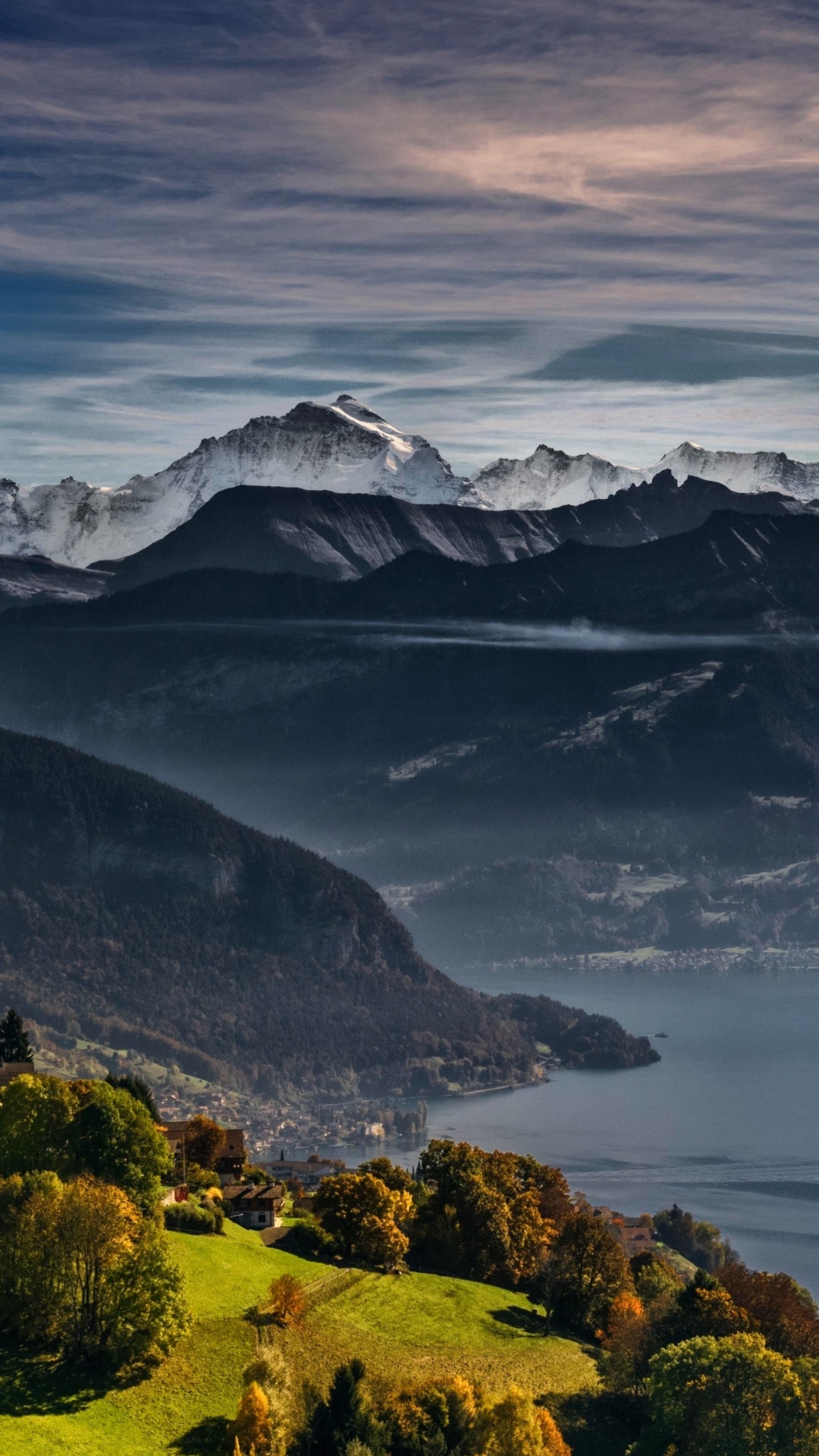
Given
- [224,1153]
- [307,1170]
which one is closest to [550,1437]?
[224,1153]

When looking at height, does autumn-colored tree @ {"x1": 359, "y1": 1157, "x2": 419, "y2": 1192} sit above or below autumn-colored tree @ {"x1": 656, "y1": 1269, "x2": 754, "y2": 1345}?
above

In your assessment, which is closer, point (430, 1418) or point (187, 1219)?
point (430, 1418)

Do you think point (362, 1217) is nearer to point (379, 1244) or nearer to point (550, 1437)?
point (379, 1244)

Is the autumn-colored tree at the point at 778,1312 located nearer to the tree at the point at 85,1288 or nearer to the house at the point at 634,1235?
the tree at the point at 85,1288

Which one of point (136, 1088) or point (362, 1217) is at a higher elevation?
point (136, 1088)

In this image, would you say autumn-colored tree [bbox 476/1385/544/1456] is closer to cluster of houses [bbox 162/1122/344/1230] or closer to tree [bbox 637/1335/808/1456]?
tree [bbox 637/1335/808/1456]

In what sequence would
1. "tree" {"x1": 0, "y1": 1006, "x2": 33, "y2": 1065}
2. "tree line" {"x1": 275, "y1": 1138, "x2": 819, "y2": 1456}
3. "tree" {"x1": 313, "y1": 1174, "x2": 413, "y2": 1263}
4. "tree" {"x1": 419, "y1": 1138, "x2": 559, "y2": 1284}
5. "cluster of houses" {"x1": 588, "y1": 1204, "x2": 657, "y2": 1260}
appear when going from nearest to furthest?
"tree line" {"x1": 275, "y1": 1138, "x2": 819, "y2": 1456} → "tree" {"x1": 313, "y1": 1174, "x2": 413, "y2": 1263} → "tree" {"x1": 419, "y1": 1138, "x2": 559, "y2": 1284} → "tree" {"x1": 0, "y1": 1006, "x2": 33, "y2": 1065} → "cluster of houses" {"x1": 588, "y1": 1204, "x2": 657, "y2": 1260}

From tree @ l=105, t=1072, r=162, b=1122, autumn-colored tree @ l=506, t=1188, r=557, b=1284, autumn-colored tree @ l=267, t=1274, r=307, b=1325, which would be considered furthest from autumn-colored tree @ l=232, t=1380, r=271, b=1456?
autumn-colored tree @ l=506, t=1188, r=557, b=1284
